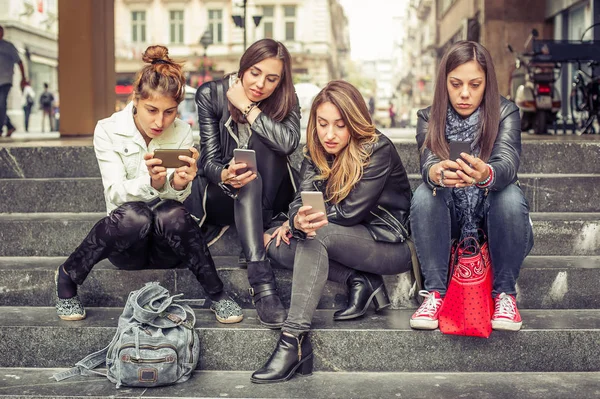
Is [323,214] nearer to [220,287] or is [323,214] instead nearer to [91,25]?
[220,287]

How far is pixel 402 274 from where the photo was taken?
382 cm

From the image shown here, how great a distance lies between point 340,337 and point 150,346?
882 millimetres

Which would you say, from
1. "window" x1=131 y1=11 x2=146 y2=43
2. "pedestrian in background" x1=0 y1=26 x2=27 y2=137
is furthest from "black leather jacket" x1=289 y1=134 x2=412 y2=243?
"window" x1=131 y1=11 x2=146 y2=43

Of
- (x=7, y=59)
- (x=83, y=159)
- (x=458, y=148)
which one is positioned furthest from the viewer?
(x=7, y=59)

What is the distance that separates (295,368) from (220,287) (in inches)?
24.4

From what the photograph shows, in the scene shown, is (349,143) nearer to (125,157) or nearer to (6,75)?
(125,157)

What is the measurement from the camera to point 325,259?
11.2ft

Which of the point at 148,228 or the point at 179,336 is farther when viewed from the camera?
the point at 148,228

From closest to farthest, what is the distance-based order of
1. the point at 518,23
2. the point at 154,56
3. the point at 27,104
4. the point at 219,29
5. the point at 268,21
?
the point at 154,56, the point at 518,23, the point at 27,104, the point at 219,29, the point at 268,21

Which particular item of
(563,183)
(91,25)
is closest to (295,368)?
(563,183)

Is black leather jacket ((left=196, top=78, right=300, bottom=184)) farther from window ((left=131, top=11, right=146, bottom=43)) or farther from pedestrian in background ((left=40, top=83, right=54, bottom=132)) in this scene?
window ((left=131, top=11, right=146, bottom=43))

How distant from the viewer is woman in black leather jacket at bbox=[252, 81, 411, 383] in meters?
3.33

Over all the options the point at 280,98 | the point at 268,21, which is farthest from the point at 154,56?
the point at 268,21

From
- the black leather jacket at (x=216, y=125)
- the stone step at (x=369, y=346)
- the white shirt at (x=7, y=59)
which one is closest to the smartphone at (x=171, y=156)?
the black leather jacket at (x=216, y=125)
